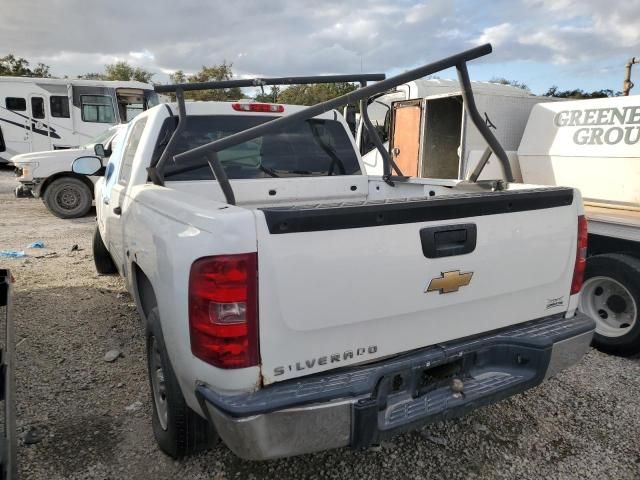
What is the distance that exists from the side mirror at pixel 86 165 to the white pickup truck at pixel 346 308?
88.2 inches

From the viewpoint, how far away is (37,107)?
15.6 m

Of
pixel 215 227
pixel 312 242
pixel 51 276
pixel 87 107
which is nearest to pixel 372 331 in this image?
pixel 312 242

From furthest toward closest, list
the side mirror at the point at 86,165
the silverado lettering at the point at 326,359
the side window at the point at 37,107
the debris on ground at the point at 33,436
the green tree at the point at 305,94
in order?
the green tree at the point at 305,94 → the side window at the point at 37,107 → the side mirror at the point at 86,165 → the debris on ground at the point at 33,436 → the silverado lettering at the point at 326,359

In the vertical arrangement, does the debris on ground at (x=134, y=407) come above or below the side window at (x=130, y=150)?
below

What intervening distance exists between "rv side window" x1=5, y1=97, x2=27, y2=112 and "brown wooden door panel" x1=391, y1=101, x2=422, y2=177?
42.4 ft

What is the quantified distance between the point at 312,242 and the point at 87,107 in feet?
51.0

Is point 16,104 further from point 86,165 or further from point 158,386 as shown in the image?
point 158,386

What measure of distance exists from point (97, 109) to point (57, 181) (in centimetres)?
591

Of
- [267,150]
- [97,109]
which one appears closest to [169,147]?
[267,150]

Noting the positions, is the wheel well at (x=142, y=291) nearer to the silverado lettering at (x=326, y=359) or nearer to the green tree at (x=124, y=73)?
the silverado lettering at (x=326, y=359)

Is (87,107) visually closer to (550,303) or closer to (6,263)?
(6,263)

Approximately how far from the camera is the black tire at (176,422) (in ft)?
7.67

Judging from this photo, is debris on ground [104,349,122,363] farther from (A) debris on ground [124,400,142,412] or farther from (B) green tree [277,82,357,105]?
(B) green tree [277,82,357,105]

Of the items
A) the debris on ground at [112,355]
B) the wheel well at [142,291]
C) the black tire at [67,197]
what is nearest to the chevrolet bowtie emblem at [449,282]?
the wheel well at [142,291]
